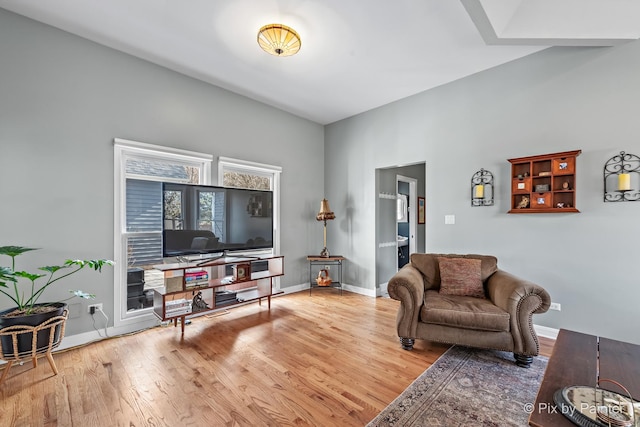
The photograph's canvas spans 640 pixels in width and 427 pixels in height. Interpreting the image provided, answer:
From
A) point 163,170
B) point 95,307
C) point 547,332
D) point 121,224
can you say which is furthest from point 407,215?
point 95,307

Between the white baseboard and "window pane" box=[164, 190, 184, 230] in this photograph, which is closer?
the white baseboard

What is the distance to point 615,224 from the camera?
2469mm

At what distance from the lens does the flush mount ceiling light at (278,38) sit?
2.34 metres

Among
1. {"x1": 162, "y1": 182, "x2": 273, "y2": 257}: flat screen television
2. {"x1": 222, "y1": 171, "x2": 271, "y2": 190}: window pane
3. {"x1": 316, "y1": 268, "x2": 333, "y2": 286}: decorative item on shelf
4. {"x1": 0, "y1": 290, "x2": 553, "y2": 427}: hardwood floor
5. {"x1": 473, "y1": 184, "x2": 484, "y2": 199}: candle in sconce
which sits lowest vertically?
{"x1": 0, "y1": 290, "x2": 553, "y2": 427}: hardwood floor

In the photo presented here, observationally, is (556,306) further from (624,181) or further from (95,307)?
(95,307)

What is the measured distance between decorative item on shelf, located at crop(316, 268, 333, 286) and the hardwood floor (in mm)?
1230

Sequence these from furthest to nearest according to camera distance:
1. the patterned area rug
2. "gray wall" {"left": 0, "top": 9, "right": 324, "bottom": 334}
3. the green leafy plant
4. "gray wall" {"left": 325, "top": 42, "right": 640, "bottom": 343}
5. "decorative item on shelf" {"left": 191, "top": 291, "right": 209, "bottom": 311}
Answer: "decorative item on shelf" {"left": 191, "top": 291, "right": 209, "bottom": 311} → "gray wall" {"left": 325, "top": 42, "right": 640, "bottom": 343} → "gray wall" {"left": 0, "top": 9, "right": 324, "bottom": 334} → the green leafy plant → the patterned area rug

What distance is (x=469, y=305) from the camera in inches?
91.7

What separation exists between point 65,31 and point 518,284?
15.1 feet

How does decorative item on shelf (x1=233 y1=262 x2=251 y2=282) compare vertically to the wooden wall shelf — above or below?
below

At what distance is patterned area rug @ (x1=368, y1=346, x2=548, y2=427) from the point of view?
1.62 m

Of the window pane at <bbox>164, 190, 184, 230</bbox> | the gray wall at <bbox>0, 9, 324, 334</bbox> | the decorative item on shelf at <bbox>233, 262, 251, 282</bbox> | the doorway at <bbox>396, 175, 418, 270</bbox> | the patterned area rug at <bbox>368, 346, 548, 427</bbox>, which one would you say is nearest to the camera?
the patterned area rug at <bbox>368, 346, 548, 427</bbox>

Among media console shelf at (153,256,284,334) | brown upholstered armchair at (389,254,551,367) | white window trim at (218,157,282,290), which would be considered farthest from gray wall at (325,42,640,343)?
media console shelf at (153,256,284,334)

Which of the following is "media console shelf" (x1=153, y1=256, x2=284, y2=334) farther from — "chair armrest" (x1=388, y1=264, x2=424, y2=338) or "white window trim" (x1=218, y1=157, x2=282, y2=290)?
"chair armrest" (x1=388, y1=264, x2=424, y2=338)
